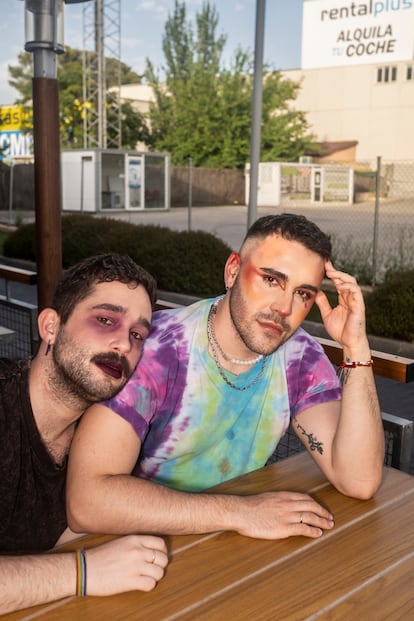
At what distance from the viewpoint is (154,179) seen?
31.9 metres

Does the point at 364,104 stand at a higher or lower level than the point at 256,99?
higher

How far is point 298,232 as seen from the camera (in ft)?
7.02

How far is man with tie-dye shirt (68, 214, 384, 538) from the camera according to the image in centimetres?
197

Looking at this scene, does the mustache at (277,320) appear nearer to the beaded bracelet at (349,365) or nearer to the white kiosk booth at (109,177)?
the beaded bracelet at (349,365)

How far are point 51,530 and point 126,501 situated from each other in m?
0.34

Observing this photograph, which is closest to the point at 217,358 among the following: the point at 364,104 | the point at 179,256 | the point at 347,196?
the point at 179,256

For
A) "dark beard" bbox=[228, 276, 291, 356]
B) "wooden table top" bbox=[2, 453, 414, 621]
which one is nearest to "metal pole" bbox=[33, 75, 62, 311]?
"dark beard" bbox=[228, 276, 291, 356]

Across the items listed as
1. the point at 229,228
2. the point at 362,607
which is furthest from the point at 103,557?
the point at 229,228

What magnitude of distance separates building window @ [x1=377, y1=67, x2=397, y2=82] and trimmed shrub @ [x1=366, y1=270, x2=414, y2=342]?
41962 millimetres

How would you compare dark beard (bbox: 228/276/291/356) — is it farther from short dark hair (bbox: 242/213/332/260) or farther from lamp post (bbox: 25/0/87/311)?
lamp post (bbox: 25/0/87/311)

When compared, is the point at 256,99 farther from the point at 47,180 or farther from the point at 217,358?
the point at 217,358

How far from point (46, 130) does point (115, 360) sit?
282 centimetres

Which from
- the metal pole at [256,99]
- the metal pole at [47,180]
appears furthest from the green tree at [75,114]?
the metal pole at [47,180]

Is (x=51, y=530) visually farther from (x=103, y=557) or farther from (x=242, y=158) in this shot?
(x=242, y=158)
